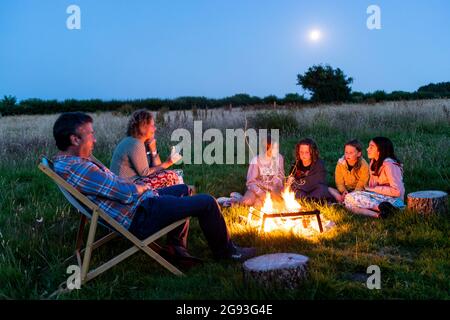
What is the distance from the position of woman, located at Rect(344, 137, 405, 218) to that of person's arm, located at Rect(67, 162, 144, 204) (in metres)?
3.23

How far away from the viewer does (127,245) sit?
4699 mm

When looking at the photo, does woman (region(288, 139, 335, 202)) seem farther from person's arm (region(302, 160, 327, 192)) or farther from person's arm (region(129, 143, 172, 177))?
person's arm (region(129, 143, 172, 177))

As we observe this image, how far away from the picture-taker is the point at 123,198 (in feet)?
12.6

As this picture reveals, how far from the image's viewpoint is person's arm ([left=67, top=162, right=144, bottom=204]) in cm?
369

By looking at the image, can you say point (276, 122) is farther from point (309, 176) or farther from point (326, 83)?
point (326, 83)

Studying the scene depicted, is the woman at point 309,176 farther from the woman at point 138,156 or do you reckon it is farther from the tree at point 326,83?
the tree at point 326,83

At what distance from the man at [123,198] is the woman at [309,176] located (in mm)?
2523

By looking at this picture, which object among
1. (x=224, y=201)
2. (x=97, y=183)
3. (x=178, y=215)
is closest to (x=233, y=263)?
(x=178, y=215)

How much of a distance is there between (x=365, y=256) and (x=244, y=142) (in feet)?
19.7

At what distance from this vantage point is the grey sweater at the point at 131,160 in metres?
5.23

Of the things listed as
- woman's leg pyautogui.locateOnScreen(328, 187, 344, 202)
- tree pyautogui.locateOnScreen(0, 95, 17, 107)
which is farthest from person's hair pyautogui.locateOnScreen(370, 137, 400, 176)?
tree pyautogui.locateOnScreen(0, 95, 17, 107)

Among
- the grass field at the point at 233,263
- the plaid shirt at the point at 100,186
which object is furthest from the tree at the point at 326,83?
the plaid shirt at the point at 100,186

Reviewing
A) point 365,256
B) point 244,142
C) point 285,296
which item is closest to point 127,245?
point 285,296
